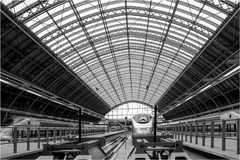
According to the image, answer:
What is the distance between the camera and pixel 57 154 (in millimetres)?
11727

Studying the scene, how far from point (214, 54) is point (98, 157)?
31.9 m

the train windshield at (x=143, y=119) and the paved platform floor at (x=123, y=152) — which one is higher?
the train windshield at (x=143, y=119)

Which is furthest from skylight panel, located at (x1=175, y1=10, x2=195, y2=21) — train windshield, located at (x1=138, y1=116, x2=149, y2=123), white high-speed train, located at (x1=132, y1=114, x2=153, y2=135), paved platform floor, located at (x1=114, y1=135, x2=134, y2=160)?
paved platform floor, located at (x1=114, y1=135, x2=134, y2=160)

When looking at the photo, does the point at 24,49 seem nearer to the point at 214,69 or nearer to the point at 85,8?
the point at 85,8

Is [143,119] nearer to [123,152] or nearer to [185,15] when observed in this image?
[185,15]

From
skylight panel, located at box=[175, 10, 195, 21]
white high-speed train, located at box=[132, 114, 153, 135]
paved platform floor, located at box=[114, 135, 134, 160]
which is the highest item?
skylight panel, located at box=[175, 10, 195, 21]

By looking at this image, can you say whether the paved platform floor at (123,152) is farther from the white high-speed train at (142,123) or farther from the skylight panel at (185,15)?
the skylight panel at (185,15)

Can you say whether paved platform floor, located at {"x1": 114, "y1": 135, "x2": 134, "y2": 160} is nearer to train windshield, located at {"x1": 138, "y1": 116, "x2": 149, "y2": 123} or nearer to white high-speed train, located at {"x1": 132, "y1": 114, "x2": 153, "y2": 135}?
white high-speed train, located at {"x1": 132, "y1": 114, "x2": 153, "y2": 135}

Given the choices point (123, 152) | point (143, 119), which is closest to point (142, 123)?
point (143, 119)

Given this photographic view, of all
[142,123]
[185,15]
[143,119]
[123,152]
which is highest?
[185,15]

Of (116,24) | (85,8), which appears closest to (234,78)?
(116,24)

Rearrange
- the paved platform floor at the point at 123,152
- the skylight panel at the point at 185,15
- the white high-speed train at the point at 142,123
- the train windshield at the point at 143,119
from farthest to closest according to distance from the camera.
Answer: the train windshield at the point at 143,119
the white high-speed train at the point at 142,123
the skylight panel at the point at 185,15
the paved platform floor at the point at 123,152

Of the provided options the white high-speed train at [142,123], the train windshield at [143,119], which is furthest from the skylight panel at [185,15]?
the train windshield at [143,119]

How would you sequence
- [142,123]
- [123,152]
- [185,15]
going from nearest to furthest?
[123,152], [185,15], [142,123]
